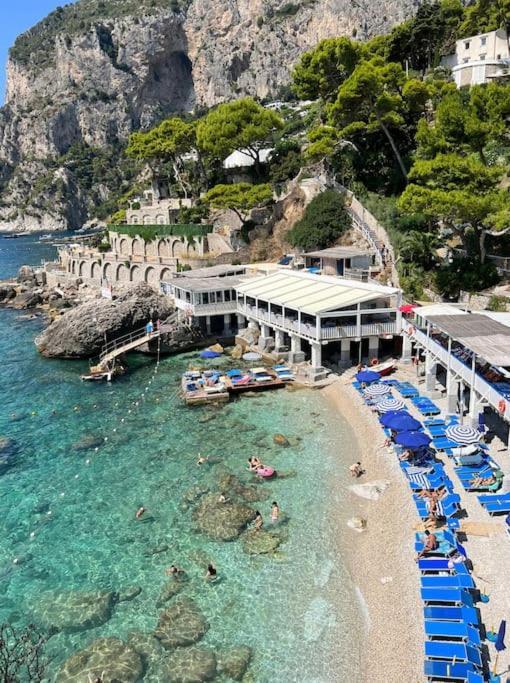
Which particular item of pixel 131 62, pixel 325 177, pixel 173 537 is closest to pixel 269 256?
pixel 325 177

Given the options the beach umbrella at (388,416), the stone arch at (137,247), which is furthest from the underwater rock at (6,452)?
the stone arch at (137,247)

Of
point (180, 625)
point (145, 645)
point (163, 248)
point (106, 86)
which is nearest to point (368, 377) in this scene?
point (180, 625)

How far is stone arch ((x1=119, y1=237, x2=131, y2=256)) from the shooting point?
201ft

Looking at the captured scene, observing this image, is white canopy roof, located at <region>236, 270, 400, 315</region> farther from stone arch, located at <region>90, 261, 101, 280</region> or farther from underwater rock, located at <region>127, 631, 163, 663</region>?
stone arch, located at <region>90, 261, 101, 280</region>

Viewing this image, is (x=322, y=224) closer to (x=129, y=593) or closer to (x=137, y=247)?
(x=137, y=247)

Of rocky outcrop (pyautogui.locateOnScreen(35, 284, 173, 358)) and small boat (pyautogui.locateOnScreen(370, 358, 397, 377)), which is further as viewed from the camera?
rocky outcrop (pyautogui.locateOnScreen(35, 284, 173, 358))

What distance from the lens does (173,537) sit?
17.0m

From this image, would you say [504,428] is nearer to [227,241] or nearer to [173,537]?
[173,537]

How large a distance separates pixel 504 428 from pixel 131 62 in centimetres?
19727

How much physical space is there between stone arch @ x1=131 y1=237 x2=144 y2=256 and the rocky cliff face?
114233 millimetres

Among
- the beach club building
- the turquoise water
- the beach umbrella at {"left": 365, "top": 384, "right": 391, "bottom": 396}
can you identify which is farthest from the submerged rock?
the beach umbrella at {"left": 365, "top": 384, "right": 391, "bottom": 396}

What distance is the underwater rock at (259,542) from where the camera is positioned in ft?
52.4

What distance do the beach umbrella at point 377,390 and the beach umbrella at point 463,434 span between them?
5.58m

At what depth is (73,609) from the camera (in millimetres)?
14242
